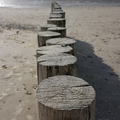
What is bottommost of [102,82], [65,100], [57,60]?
[102,82]

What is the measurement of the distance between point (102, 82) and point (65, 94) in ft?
7.05

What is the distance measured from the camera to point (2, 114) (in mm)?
2363

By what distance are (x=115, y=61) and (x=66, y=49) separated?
8.05 feet

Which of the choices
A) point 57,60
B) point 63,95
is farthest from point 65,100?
point 57,60

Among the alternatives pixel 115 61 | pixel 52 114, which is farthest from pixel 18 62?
pixel 52 114

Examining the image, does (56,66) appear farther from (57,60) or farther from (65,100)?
(65,100)

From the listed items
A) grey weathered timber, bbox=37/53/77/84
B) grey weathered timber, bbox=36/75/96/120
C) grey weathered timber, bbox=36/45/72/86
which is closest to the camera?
grey weathered timber, bbox=36/75/96/120

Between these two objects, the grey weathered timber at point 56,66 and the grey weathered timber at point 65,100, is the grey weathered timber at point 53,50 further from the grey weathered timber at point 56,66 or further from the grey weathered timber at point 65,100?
the grey weathered timber at point 65,100

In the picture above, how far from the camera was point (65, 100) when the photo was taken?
4.07 feet

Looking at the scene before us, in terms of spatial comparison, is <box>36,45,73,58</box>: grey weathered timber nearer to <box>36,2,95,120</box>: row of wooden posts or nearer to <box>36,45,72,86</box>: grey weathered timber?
<box>36,45,72,86</box>: grey weathered timber

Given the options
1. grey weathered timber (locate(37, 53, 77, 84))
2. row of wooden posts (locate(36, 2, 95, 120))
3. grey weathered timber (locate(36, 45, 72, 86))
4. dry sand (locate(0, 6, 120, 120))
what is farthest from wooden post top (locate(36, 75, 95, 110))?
dry sand (locate(0, 6, 120, 120))

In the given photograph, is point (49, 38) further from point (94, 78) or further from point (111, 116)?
point (111, 116)

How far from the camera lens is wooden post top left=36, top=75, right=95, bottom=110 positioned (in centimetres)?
120

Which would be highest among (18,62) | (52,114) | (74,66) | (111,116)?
(74,66)
